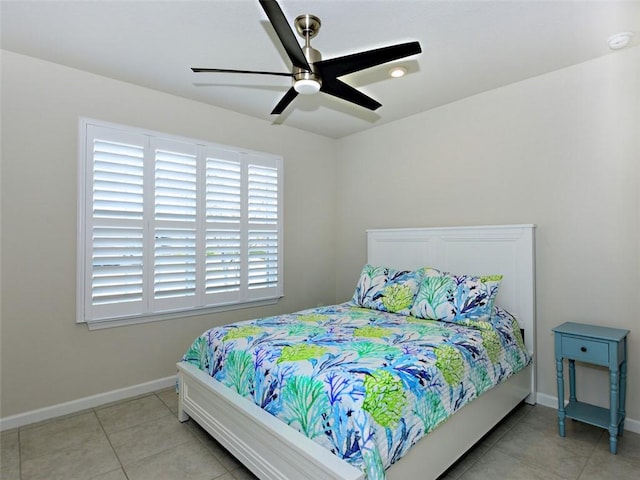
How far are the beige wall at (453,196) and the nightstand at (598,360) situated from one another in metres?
0.16

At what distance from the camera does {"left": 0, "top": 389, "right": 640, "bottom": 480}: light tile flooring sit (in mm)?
2057

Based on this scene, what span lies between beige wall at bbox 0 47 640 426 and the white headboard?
0.12 meters

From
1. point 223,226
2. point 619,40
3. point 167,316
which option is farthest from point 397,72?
point 167,316

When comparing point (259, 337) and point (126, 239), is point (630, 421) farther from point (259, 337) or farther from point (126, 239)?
point (126, 239)

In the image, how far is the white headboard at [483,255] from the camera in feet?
9.62

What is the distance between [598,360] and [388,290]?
150 cm

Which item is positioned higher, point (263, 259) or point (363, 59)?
point (363, 59)

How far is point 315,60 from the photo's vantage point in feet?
6.68

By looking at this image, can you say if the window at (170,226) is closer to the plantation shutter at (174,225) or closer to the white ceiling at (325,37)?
the plantation shutter at (174,225)

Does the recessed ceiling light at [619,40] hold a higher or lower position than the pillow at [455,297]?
higher

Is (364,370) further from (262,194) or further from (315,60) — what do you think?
(262,194)

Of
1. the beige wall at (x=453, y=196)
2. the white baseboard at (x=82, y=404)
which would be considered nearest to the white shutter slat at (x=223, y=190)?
the beige wall at (x=453, y=196)

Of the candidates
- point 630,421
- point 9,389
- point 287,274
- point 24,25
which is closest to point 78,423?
point 9,389

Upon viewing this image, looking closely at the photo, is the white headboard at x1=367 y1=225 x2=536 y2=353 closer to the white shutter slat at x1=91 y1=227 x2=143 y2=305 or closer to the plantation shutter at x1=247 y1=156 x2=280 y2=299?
the plantation shutter at x1=247 y1=156 x2=280 y2=299
